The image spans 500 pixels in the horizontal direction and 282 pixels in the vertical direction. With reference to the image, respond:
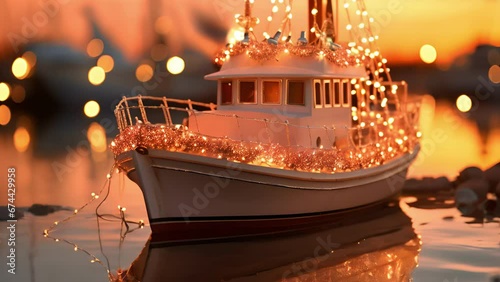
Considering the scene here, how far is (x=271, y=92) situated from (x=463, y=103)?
59982mm

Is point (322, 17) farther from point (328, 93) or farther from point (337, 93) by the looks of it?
point (328, 93)

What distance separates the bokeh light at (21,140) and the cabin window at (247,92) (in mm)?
17778

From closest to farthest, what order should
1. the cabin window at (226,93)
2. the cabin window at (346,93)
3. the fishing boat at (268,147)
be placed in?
the fishing boat at (268,147), the cabin window at (226,93), the cabin window at (346,93)

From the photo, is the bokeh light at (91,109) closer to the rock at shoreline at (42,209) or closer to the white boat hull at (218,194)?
the rock at shoreline at (42,209)

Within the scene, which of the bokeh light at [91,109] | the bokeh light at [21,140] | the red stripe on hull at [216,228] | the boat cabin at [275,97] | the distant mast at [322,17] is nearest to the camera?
the red stripe on hull at [216,228]

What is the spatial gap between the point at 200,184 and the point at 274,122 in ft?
6.81

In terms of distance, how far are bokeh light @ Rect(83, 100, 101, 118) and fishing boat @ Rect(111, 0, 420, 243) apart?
53968 millimetres

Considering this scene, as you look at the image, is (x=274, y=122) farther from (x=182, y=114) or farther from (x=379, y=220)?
(x=182, y=114)

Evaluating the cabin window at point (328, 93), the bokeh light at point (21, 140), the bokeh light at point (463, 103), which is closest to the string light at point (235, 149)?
the cabin window at point (328, 93)

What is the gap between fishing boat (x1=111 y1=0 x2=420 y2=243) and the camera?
42.4 feet

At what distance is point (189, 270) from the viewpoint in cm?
1149

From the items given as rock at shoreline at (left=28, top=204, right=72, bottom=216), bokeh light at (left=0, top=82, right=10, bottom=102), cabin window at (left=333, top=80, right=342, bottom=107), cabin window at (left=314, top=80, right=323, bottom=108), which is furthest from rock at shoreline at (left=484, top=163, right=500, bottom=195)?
bokeh light at (left=0, top=82, right=10, bottom=102)

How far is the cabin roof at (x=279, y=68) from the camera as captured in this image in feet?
49.2

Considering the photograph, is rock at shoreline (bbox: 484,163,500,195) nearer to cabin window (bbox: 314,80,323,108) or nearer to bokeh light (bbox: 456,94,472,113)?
cabin window (bbox: 314,80,323,108)
